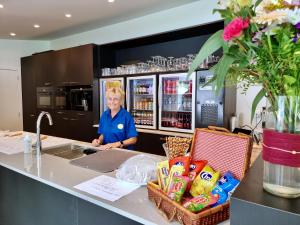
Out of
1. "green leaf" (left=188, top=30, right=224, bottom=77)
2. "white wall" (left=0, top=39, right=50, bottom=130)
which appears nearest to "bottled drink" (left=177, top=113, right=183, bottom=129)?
"green leaf" (left=188, top=30, right=224, bottom=77)

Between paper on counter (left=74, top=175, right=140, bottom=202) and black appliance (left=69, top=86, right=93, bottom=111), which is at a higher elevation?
black appliance (left=69, top=86, right=93, bottom=111)

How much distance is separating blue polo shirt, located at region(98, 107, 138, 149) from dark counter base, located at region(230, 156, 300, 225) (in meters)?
1.68

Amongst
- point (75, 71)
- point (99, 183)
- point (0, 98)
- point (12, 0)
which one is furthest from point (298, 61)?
point (0, 98)

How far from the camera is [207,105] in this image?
10.5 feet

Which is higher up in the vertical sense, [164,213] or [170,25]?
[170,25]

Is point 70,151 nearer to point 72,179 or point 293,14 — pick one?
point 72,179

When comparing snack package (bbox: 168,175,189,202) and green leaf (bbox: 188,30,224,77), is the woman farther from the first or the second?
green leaf (bbox: 188,30,224,77)

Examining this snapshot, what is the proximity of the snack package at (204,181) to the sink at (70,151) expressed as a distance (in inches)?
51.9

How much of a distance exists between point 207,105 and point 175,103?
0.67m

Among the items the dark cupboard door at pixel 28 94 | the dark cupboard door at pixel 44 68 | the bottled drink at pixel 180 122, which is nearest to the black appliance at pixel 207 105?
the bottled drink at pixel 180 122

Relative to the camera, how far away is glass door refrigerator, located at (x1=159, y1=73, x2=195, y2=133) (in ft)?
11.7

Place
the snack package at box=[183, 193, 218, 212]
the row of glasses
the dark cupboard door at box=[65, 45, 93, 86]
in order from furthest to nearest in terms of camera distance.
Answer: the dark cupboard door at box=[65, 45, 93, 86] → the row of glasses → the snack package at box=[183, 193, 218, 212]

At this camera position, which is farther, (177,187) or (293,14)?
(177,187)

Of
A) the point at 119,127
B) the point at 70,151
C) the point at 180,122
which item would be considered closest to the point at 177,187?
the point at 119,127
